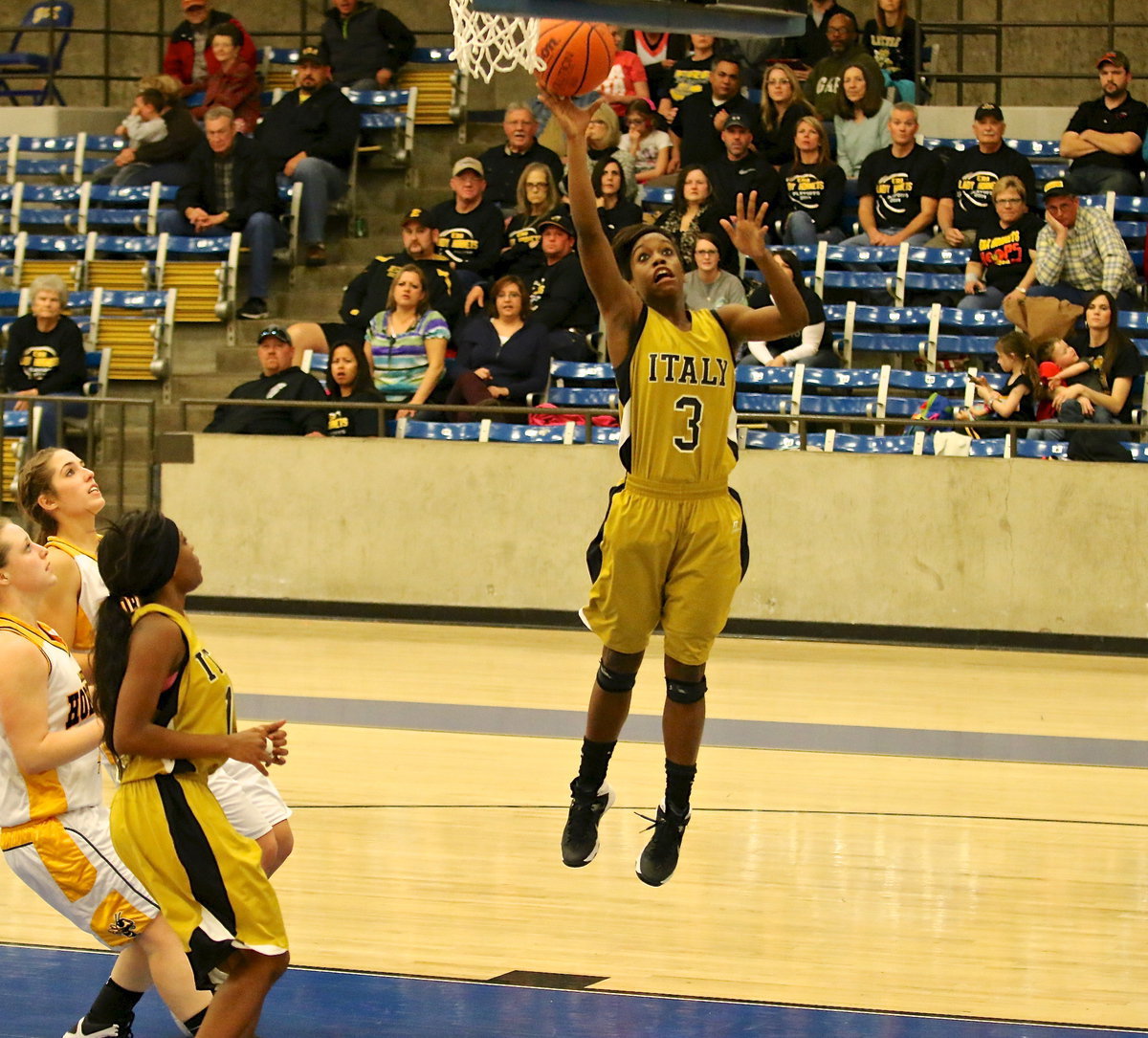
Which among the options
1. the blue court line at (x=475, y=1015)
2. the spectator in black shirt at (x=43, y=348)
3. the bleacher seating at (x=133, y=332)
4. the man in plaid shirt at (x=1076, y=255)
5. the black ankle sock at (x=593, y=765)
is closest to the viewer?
the blue court line at (x=475, y=1015)

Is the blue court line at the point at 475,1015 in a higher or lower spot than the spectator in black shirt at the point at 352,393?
lower

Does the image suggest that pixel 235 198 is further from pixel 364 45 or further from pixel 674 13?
pixel 674 13

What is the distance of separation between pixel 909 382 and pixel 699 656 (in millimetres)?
5893

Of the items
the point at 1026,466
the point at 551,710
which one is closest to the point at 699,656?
the point at 551,710

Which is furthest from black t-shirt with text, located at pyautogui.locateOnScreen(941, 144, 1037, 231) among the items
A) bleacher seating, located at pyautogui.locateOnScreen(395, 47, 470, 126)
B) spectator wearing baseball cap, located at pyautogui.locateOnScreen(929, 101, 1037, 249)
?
bleacher seating, located at pyautogui.locateOnScreen(395, 47, 470, 126)

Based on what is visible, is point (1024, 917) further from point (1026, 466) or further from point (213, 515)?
point (213, 515)

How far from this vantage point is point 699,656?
501cm

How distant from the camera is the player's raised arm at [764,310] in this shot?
4.92 m

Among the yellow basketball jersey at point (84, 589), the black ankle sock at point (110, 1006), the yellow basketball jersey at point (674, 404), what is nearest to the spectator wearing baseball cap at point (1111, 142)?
the yellow basketball jersey at point (674, 404)

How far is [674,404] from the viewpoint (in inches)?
191

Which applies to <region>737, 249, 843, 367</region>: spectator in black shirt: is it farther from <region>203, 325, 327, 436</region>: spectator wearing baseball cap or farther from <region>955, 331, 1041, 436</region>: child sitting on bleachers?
<region>203, 325, 327, 436</region>: spectator wearing baseball cap

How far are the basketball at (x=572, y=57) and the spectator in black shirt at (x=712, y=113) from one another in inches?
264

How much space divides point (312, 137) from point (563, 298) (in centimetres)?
318

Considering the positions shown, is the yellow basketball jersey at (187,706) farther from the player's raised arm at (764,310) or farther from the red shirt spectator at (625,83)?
the red shirt spectator at (625,83)
